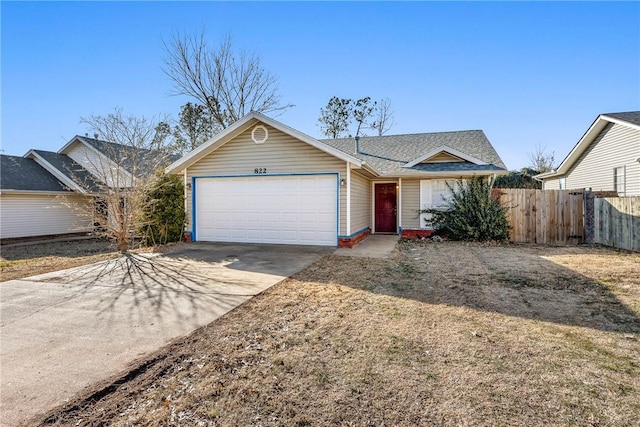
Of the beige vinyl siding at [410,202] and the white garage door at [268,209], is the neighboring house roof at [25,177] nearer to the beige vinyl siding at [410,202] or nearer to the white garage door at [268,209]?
the white garage door at [268,209]

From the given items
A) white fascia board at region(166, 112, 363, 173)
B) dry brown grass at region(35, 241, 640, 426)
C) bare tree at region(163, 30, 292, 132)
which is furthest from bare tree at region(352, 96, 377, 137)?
dry brown grass at region(35, 241, 640, 426)

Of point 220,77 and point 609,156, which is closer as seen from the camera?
point 609,156

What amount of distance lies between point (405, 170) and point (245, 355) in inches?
416

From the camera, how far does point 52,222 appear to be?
52.0 feet

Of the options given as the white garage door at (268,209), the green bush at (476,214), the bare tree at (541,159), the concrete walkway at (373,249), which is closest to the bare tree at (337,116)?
the bare tree at (541,159)

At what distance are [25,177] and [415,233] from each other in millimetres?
18441

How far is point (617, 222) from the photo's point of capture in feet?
32.7

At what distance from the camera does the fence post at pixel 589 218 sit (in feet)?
35.9

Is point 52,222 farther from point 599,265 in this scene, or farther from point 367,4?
point 599,265

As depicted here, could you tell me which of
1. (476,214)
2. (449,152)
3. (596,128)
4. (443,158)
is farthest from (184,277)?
(596,128)

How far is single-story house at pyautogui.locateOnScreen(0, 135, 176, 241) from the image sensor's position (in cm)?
1417

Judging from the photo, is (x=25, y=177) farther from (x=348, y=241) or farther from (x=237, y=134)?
(x=348, y=241)

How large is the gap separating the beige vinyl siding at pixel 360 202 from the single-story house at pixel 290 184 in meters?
0.04

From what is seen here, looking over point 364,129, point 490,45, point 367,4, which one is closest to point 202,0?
point 367,4
